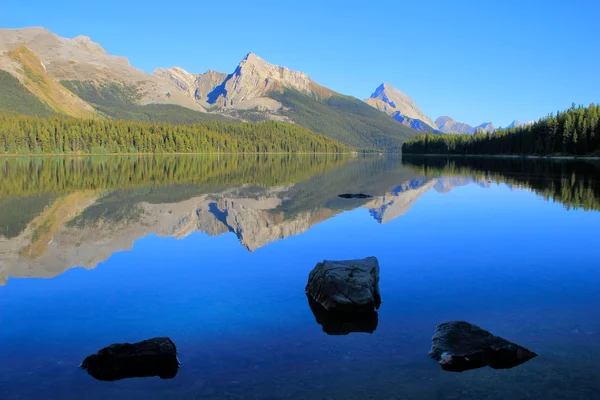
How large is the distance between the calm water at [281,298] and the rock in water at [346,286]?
68 centimetres

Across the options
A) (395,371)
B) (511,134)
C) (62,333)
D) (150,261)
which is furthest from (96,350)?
(511,134)

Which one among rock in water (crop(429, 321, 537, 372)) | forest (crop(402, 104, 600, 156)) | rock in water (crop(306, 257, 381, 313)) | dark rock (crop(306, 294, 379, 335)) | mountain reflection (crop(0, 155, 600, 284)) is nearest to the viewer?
rock in water (crop(429, 321, 537, 372))

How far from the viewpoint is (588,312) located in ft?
43.3

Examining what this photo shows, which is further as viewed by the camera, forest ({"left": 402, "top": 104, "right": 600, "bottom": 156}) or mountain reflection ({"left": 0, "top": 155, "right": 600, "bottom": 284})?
forest ({"left": 402, "top": 104, "right": 600, "bottom": 156})

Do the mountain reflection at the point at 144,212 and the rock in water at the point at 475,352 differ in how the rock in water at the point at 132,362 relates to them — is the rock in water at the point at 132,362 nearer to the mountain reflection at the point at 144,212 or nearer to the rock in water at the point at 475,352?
the rock in water at the point at 475,352

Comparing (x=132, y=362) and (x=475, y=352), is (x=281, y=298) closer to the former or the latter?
(x=132, y=362)

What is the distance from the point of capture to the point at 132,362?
995 centimetres

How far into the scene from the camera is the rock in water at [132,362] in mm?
9789

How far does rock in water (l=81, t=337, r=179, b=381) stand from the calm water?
27cm

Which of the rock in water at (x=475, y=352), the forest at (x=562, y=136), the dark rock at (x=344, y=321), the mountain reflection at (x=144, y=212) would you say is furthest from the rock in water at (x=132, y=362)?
the forest at (x=562, y=136)

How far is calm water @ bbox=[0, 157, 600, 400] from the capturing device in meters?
9.45

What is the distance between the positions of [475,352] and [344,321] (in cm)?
374

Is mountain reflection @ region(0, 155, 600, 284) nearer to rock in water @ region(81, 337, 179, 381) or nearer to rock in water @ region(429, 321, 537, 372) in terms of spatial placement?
rock in water @ region(81, 337, 179, 381)

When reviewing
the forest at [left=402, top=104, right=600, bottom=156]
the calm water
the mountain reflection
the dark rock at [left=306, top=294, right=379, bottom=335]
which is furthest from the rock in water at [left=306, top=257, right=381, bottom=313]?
the forest at [left=402, top=104, right=600, bottom=156]
